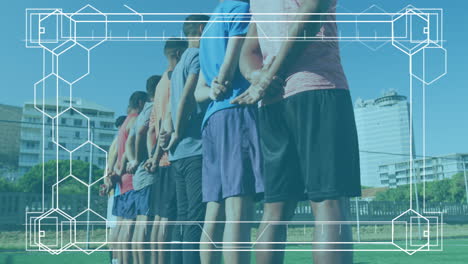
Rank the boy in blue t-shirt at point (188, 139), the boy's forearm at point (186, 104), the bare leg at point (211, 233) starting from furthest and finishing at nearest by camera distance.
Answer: the boy's forearm at point (186, 104), the boy in blue t-shirt at point (188, 139), the bare leg at point (211, 233)

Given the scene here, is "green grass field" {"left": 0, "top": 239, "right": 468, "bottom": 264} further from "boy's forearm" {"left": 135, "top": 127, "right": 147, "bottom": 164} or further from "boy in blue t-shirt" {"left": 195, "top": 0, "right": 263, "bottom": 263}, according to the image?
"boy's forearm" {"left": 135, "top": 127, "right": 147, "bottom": 164}

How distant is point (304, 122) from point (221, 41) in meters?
0.68

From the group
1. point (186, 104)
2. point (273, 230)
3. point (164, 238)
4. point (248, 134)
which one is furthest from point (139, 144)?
point (273, 230)

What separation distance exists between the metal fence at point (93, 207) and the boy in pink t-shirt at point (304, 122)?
7.7 inches

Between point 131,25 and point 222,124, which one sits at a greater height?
point 131,25

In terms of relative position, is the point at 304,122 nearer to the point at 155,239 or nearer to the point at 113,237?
the point at 155,239

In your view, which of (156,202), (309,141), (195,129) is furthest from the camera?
(156,202)

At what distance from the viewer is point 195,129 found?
3266 mm

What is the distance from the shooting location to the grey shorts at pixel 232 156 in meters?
2.96

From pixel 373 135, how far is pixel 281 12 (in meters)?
0.78

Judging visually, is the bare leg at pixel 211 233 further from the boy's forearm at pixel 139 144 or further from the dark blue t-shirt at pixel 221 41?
the boy's forearm at pixel 139 144

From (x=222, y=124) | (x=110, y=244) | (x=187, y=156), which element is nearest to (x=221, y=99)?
(x=222, y=124)

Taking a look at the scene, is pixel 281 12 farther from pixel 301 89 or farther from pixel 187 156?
pixel 187 156

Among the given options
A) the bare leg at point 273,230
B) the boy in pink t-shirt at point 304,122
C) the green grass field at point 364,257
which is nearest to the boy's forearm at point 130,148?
the green grass field at point 364,257
